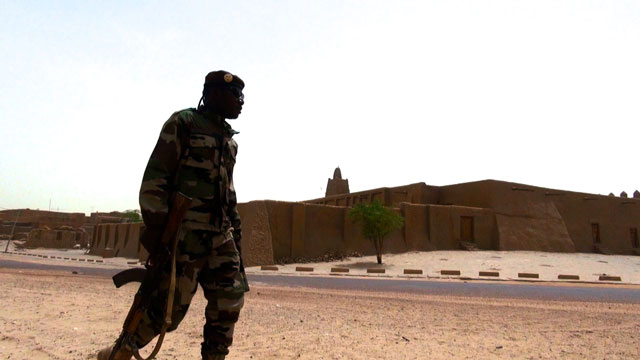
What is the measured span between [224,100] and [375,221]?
20606 mm

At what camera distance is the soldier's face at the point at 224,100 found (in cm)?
311

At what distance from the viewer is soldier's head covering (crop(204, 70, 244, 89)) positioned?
3121mm

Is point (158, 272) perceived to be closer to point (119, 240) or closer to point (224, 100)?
point (224, 100)

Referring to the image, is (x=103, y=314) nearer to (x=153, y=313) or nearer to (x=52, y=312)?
(x=52, y=312)

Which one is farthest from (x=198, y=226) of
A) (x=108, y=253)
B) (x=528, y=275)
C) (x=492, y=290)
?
(x=108, y=253)

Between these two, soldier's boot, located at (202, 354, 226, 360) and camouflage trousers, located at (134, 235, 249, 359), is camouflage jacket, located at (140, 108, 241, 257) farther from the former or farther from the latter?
soldier's boot, located at (202, 354, 226, 360)

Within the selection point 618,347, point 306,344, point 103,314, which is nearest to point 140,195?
point 306,344

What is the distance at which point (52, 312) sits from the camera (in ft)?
19.2

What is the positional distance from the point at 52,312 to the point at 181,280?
13.8ft

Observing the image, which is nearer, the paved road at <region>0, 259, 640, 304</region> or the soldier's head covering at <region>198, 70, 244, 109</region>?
the soldier's head covering at <region>198, 70, 244, 109</region>

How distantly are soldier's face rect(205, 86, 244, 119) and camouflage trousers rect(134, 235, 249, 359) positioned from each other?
0.88 metres

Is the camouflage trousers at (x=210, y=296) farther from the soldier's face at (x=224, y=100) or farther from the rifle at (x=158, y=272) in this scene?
the soldier's face at (x=224, y=100)

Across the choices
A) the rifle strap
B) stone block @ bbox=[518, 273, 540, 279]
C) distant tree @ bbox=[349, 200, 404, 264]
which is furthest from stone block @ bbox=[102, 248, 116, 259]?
the rifle strap

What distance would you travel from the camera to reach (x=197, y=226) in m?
2.77
